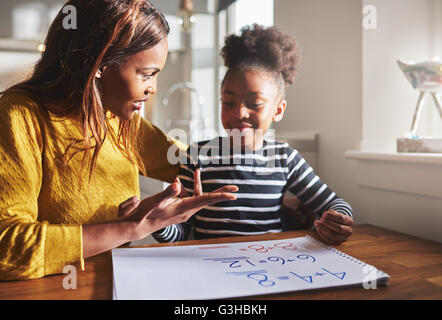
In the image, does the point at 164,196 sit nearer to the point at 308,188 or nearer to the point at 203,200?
the point at 203,200

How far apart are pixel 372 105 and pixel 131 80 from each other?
708 mm

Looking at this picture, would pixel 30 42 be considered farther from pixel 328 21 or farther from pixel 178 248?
pixel 178 248

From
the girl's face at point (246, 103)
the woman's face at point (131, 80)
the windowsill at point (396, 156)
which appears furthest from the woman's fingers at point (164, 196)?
the windowsill at point (396, 156)

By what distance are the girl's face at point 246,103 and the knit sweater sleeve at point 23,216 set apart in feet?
1.42

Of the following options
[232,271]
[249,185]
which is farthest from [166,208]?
[249,185]

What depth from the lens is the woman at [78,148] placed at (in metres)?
0.60

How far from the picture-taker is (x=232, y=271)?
0.57m

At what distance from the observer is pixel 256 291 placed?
501 millimetres

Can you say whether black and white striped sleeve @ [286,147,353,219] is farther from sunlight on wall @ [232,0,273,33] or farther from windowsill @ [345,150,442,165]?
sunlight on wall @ [232,0,273,33]

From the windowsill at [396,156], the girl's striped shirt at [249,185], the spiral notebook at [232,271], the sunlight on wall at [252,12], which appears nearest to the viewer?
the spiral notebook at [232,271]

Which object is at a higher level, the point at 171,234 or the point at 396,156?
the point at 396,156

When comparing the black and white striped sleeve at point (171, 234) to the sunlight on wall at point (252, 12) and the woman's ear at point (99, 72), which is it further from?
the sunlight on wall at point (252, 12)

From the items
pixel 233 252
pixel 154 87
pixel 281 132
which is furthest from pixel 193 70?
pixel 233 252

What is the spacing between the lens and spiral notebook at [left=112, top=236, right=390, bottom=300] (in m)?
0.50
